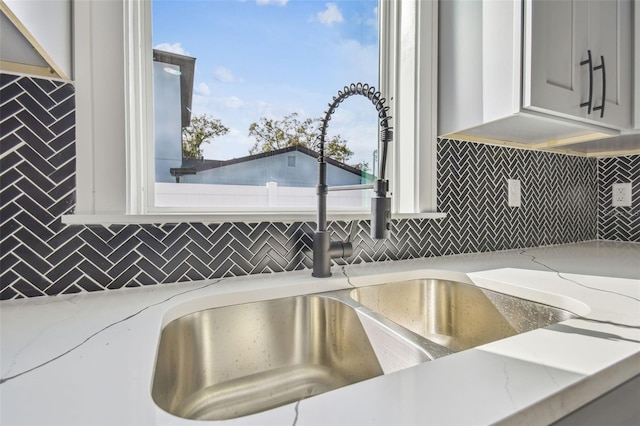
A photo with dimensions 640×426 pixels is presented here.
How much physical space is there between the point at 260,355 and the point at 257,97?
86 centimetres

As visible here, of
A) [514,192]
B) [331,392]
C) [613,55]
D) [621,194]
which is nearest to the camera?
[331,392]

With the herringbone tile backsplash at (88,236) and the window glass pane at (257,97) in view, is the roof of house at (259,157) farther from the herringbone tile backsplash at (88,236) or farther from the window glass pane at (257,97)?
the herringbone tile backsplash at (88,236)

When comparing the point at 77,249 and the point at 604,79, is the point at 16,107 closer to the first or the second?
the point at 77,249

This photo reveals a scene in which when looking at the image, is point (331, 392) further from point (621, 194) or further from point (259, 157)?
point (621, 194)

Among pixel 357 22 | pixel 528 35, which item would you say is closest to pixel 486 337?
pixel 528 35

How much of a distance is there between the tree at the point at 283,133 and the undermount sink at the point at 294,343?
0.58m

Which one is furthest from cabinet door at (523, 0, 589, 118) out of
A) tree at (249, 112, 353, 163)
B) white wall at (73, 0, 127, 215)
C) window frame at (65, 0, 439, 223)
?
white wall at (73, 0, 127, 215)

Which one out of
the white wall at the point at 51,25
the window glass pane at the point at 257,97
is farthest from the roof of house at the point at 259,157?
the white wall at the point at 51,25

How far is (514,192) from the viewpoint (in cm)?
157

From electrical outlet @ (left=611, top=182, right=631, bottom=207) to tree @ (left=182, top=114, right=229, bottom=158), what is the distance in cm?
215

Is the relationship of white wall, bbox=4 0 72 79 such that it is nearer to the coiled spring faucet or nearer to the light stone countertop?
the light stone countertop

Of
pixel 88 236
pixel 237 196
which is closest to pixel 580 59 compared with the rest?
pixel 237 196

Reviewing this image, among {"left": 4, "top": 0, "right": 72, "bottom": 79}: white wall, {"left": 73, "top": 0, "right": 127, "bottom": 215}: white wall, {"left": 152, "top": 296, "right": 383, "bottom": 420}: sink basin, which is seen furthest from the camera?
{"left": 73, "top": 0, "right": 127, "bottom": 215}: white wall

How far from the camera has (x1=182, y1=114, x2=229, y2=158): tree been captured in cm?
105
